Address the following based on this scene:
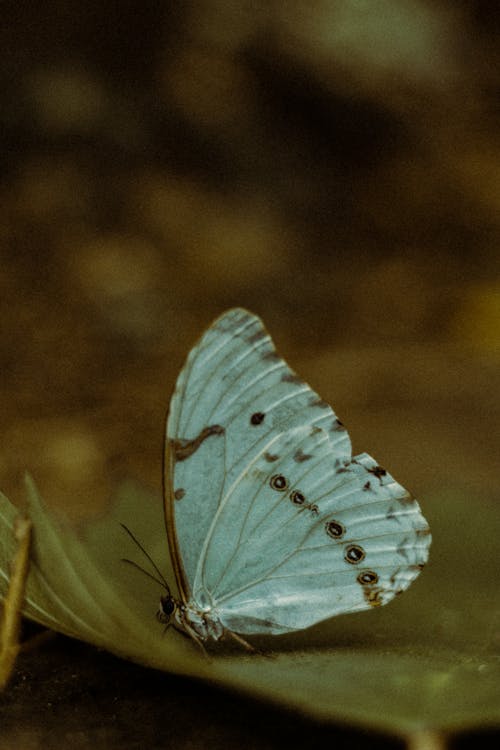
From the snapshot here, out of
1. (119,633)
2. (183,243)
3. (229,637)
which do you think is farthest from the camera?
(183,243)

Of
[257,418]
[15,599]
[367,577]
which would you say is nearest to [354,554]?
[367,577]

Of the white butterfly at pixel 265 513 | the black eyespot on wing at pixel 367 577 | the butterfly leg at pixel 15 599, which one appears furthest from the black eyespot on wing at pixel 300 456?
the butterfly leg at pixel 15 599

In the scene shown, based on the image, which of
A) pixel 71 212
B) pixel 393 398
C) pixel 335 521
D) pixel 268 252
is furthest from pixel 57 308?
pixel 335 521

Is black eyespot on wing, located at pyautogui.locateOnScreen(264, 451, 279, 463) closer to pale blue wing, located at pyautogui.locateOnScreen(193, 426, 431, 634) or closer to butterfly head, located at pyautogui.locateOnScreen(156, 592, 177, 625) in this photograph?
pale blue wing, located at pyautogui.locateOnScreen(193, 426, 431, 634)

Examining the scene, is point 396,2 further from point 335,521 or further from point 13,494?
point 335,521

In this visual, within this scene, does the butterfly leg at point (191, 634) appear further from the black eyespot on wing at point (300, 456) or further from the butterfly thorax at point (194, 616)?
the black eyespot on wing at point (300, 456)

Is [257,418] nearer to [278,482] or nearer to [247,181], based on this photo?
[278,482]

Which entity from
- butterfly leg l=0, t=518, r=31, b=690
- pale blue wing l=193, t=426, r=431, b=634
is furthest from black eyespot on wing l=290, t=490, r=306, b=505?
butterfly leg l=0, t=518, r=31, b=690
